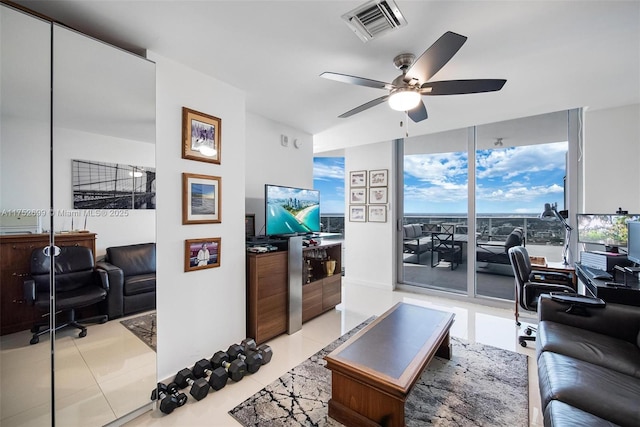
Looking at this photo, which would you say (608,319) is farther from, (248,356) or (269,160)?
(269,160)

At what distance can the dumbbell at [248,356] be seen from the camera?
2256mm

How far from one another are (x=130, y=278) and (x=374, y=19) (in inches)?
93.1

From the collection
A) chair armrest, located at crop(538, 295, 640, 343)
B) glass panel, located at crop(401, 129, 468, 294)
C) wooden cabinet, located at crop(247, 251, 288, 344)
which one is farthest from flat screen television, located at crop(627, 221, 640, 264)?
wooden cabinet, located at crop(247, 251, 288, 344)

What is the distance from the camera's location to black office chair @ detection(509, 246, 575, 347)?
2.68 metres

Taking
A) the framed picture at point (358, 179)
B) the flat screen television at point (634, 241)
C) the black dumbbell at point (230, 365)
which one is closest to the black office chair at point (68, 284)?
the black dumbbell at point (230, 365)

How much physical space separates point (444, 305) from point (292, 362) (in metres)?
2.55

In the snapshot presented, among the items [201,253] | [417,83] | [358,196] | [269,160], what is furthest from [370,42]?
[358,196]

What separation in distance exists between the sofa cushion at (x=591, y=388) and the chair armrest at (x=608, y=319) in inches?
22.5

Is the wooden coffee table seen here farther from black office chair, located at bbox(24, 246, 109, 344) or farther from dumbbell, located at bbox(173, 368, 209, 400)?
black office chair, located at bbox(24, 246, 109, 344)

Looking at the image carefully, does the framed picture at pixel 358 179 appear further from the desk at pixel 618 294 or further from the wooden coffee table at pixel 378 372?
the desk at pixel 618 294

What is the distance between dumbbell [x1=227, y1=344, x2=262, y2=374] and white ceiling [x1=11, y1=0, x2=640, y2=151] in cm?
245

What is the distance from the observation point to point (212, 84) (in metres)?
2.42

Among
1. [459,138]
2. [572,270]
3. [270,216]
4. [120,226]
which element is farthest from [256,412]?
[459,138]

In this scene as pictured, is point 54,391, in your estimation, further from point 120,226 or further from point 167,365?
point 120,226
